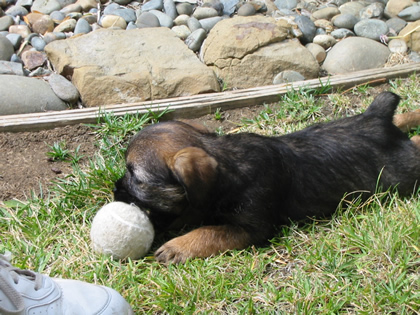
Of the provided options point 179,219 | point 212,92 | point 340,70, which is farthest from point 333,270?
point 340,70

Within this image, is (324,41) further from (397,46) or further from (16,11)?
(16,11)

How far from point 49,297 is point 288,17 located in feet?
20.3

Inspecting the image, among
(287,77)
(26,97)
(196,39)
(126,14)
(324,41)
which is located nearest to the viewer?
(26,97)

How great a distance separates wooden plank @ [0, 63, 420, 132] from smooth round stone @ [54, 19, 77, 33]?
2.50 meters

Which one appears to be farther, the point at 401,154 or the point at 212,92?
the point at 212,92

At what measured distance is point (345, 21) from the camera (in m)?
7.85

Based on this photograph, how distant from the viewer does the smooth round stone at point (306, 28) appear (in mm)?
7492

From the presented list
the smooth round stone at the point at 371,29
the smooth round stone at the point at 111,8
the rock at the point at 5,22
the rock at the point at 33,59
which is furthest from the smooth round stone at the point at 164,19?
the smooth round stone at the point at 371,29

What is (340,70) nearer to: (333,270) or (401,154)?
(401,154)

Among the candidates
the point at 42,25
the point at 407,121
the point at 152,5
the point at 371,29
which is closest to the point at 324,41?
the point at 371,29

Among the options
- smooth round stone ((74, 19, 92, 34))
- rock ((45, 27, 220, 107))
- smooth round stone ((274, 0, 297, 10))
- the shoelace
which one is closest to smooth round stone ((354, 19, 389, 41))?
smooth round stone ((274, 0, 297, 10))

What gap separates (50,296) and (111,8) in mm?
5898

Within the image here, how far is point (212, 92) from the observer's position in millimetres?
6133

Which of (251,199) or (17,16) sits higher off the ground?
(17,16)
